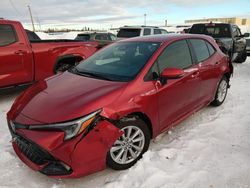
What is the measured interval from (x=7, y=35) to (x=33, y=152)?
152 inches

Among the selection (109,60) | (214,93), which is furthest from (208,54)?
(109,60)

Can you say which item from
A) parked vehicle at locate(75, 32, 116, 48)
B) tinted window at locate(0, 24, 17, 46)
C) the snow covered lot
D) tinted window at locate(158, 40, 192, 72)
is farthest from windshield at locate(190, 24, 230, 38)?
tinted window at locate(0, 24, 17, 46)

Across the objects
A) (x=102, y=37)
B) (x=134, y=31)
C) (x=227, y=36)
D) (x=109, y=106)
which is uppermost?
(x=134, y=31)

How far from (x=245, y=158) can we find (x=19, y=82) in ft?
15.8

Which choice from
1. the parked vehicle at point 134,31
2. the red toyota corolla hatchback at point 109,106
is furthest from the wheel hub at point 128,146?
the parked vehicle at point 134,31

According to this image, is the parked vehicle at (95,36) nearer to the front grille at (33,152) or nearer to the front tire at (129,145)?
the front tire at (129,145)

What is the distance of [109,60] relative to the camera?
4.00 m

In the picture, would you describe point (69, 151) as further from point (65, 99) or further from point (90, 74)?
point (90, 74)

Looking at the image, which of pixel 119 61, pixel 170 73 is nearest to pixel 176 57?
pixel 170 73

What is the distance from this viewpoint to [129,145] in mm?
3174

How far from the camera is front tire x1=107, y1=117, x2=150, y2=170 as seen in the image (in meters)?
3.01

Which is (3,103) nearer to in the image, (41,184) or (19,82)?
(19,82)

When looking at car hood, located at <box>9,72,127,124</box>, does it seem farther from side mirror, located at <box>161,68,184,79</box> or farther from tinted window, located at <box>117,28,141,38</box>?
tinted window, located at <box>117,28,141,38</box>

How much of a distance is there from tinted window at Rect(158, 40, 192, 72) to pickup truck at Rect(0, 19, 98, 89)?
3.51 m
